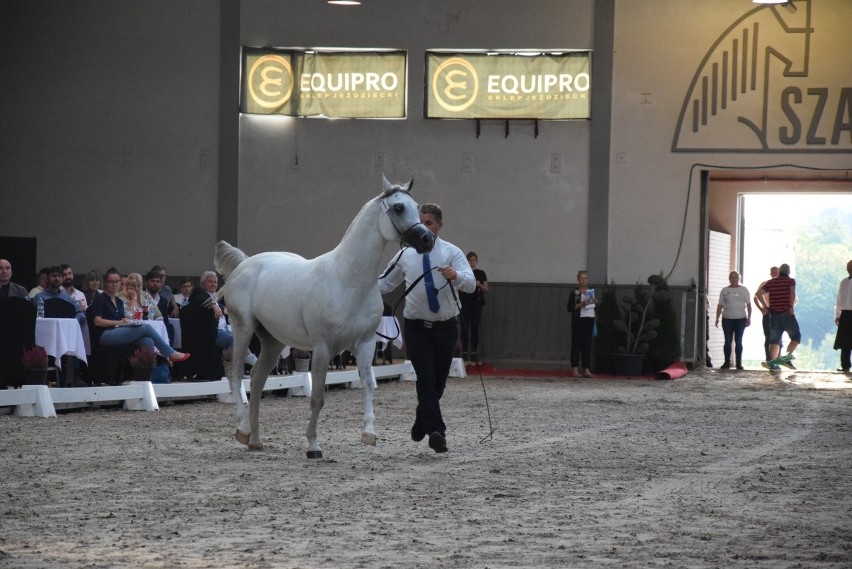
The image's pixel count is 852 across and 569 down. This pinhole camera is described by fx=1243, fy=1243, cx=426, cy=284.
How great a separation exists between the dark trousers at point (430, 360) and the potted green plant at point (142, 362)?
14.8ft

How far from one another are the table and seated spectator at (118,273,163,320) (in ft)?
2.78

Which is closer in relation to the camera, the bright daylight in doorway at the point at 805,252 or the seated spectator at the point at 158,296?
the seated spectator at the point at 158,296

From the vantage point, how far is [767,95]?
2070cm

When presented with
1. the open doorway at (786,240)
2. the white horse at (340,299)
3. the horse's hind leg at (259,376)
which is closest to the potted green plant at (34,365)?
the horse's hind leg at (259,376)

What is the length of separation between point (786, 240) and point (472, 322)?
27.2 feet

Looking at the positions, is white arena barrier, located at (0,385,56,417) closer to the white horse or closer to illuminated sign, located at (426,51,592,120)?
the white horse

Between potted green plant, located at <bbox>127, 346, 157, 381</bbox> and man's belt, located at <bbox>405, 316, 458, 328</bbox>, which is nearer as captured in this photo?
man's belt, located at <bbox>405, 316, 458, 328</bbox>

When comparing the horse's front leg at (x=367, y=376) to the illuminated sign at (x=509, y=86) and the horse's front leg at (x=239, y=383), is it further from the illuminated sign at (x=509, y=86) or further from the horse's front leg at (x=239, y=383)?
the illuminated sign at (x=509, y=86)

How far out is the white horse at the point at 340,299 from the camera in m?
8.36

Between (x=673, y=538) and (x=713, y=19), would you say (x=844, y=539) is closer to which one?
(x=673, y=538)

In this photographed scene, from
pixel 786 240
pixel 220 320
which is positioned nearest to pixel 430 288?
pixel 220 320

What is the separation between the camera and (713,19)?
2095cm

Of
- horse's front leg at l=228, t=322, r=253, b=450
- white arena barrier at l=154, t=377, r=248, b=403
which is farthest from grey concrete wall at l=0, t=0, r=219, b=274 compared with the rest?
horse's front leg at l=228, t=322, r=253, b=450

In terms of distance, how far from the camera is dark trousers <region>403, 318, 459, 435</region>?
8633 millimetres
